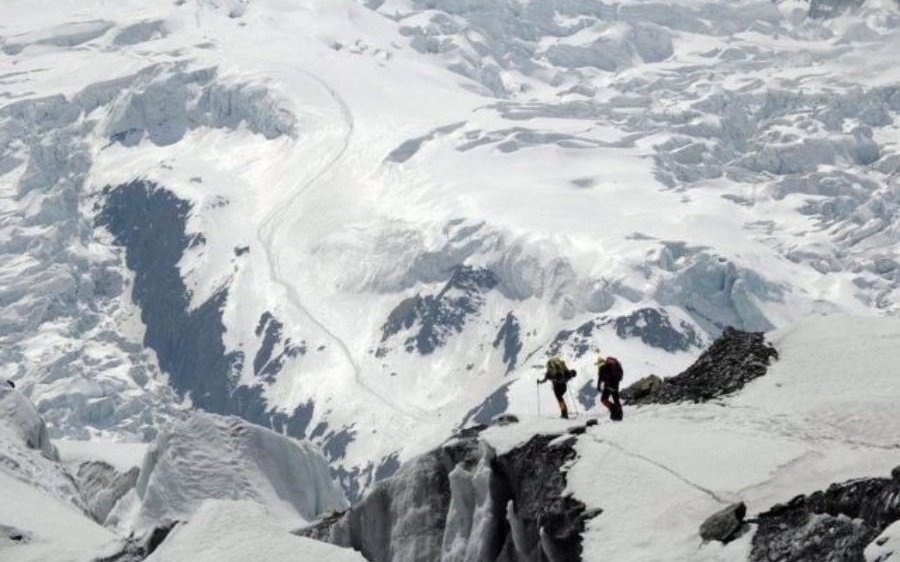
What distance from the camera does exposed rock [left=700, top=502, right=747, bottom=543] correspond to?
32656mm

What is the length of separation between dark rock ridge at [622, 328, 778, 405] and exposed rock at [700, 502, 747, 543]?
10.5m

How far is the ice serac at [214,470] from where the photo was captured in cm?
6694

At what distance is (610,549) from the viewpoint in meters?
34.7

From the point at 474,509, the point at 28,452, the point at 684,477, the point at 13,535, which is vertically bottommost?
the point at 28,452

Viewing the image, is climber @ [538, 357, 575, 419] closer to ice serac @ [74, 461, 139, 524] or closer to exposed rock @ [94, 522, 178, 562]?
exposed rock @ [94, 522, 178, 562]

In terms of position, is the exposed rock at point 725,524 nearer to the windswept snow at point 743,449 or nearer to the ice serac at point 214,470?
the windswept snow at point 743,449

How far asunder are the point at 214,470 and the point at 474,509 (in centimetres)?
2852

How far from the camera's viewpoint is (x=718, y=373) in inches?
1790

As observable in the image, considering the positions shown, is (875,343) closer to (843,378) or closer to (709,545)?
(843,378)

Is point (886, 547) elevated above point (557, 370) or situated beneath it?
elevated above

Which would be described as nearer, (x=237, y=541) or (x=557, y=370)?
(x=237, y=541)

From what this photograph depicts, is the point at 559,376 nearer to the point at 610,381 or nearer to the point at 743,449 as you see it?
the point at 610,381

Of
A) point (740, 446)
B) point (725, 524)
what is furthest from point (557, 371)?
point (725, 524)

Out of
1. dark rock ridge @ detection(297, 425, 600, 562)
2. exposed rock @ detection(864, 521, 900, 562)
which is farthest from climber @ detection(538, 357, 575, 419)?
exposed rock @ detection(864, 521, 900, 562)
